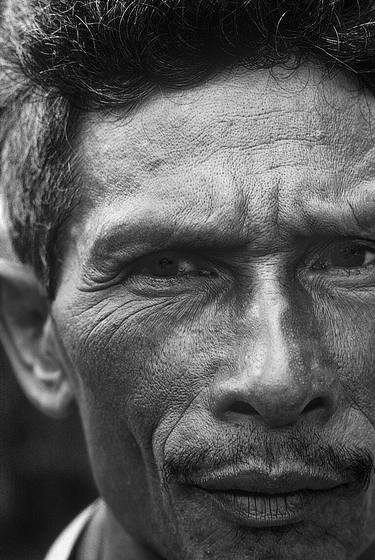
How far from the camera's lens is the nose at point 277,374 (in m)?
1.80

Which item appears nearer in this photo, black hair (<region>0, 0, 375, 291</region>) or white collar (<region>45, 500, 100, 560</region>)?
black hair (<region>0, 0, 375, 291</region>)

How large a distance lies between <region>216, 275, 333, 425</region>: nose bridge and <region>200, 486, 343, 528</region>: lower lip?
0.18m

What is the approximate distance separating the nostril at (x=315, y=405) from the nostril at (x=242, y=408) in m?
0.10

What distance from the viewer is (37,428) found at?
15.9ft

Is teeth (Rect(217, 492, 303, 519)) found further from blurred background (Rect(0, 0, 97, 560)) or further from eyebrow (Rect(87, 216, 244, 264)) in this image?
blurred background (Rect(0, 0, 97, 560))

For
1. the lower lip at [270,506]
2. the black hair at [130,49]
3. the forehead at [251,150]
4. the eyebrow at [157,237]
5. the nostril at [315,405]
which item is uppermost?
the black hair at [130,49]

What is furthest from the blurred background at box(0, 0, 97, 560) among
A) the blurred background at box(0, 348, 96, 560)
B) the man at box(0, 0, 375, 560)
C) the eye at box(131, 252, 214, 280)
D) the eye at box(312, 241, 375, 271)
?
the eye at box(312, 241, 375, 271)

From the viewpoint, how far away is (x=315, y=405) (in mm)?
1877

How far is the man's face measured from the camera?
1872 millimetres

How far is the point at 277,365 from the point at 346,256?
0.34 meters

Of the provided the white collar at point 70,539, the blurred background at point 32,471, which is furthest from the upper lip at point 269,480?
the blurred background at point 32,471

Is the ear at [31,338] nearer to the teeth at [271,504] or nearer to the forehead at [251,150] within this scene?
the forehead at [251,150]

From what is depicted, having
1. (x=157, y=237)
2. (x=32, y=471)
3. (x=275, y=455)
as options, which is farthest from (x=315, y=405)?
(x=32, y=471)

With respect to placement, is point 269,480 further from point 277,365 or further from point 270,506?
point 277,365
